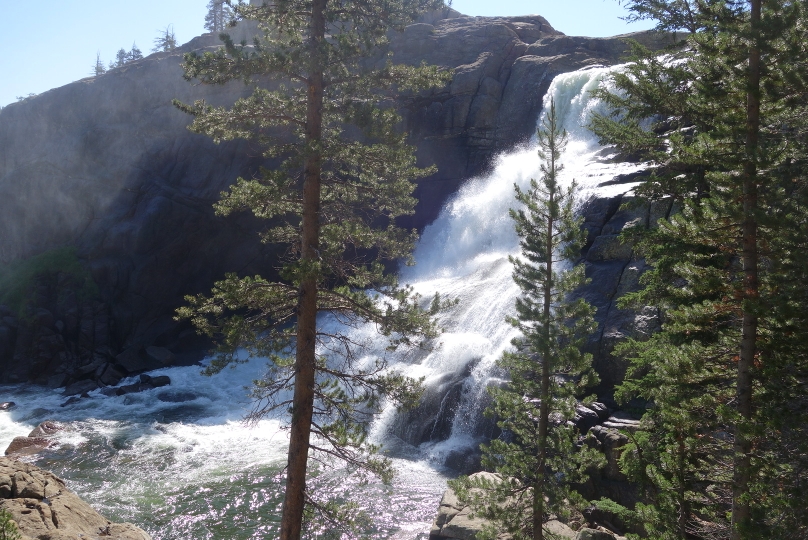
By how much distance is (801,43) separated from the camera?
762cm

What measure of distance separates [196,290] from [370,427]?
61.6 ft

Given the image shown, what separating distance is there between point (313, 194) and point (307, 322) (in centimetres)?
190

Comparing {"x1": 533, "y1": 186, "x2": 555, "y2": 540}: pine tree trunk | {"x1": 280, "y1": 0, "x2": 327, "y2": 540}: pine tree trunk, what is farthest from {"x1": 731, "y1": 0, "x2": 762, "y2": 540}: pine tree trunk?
{"x1": 280, "y1": 0, "x2": 327, "y2": 540}: pine tree trunk

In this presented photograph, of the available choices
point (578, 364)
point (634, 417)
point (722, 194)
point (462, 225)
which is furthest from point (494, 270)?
point (722, 194)

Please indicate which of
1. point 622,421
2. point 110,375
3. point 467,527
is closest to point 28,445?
point 110,375

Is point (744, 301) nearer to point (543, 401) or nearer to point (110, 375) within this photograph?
point (543, 401)

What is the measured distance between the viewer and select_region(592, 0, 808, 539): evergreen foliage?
715 centimetres

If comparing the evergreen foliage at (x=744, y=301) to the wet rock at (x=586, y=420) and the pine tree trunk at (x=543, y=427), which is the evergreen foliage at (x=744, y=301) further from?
the wet rock at (x=586, y=420)

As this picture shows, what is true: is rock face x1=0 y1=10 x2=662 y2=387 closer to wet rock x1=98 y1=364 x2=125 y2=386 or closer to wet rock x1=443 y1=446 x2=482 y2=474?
wet rock x1=98 y1=364 x2=125 y2=386

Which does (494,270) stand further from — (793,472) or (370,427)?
(793,472)

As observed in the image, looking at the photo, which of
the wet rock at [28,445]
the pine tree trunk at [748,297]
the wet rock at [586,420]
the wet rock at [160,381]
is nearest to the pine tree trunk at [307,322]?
the pine tree trunk at [748,297]

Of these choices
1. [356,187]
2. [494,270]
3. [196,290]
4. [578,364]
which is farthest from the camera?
[196,290]

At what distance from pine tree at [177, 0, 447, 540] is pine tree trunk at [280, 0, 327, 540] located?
2 cm

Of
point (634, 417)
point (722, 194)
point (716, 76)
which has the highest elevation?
point (716, 76)
